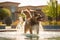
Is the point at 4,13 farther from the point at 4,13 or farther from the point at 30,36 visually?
the point at 30,36

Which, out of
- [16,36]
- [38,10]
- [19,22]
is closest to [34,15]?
[38,10]

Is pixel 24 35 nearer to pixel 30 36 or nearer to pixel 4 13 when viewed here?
pixel 30 36

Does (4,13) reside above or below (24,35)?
above

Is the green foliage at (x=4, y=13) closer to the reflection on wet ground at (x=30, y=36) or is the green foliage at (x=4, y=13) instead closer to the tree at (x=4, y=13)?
the tree at (x=4, y=13)

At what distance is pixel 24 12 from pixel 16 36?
326mm

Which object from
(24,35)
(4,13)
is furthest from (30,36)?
(4,13)

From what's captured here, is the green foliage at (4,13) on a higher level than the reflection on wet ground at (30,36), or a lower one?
higher

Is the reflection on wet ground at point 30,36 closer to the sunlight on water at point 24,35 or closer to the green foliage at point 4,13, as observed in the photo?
the sunlight on water at point 24,35

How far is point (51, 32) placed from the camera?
2.10 metres

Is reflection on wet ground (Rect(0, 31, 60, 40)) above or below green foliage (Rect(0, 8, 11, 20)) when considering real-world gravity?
below

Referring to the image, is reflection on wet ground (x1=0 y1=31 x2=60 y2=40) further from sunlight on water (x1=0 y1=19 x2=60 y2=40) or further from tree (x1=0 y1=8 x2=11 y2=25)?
tree (x1=0 y1=8 x2=11 y2=25)

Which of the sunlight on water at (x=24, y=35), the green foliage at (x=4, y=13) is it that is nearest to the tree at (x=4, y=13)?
the green foliage at (x=4, y=13)

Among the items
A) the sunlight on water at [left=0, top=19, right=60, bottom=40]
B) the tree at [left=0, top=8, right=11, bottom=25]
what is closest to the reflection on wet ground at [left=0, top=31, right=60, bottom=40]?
the sunlight on water at [left=0, top=19, right=60, bottom=40]

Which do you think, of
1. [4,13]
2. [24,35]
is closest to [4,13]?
[4,13]
